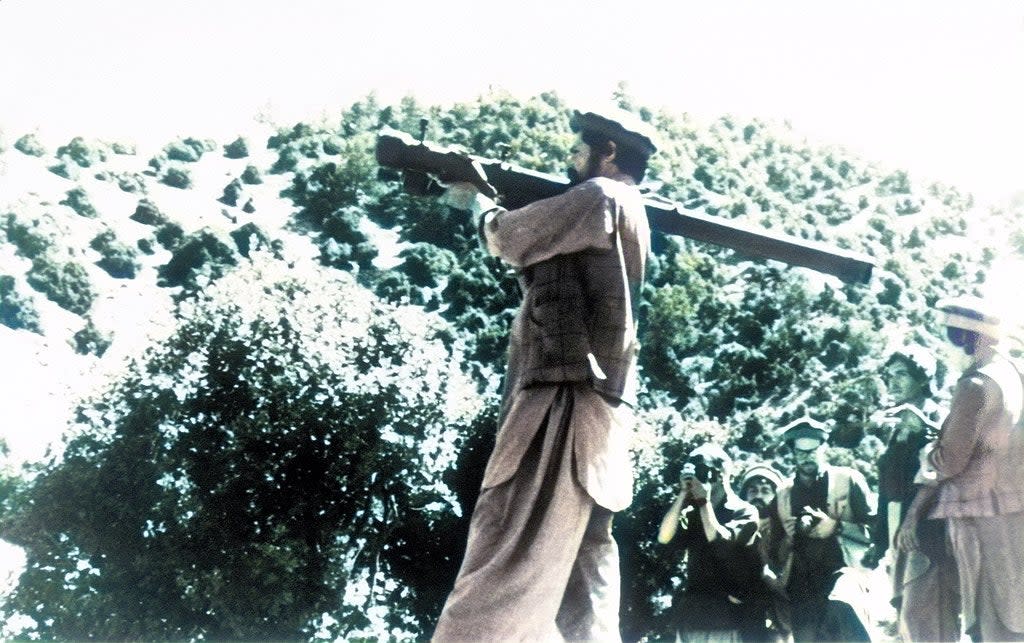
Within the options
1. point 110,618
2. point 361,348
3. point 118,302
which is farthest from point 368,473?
point 118,302

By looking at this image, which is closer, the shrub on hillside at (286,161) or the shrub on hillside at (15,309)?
the shrub on hillside at (15,309)

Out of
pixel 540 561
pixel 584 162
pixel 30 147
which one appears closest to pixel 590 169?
pixel 584 162

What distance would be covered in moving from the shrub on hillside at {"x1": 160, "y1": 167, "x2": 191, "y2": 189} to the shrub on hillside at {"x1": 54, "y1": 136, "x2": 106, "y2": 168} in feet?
9.50

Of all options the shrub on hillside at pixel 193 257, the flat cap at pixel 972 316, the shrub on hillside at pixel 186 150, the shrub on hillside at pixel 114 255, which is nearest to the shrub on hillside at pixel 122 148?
the shrub on hillside at pixel 186 150

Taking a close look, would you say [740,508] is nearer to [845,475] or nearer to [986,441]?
[845,475]

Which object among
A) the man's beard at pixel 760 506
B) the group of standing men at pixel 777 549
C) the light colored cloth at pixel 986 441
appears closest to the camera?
the light colored cloth at pixel 986 441

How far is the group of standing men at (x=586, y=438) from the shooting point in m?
4.68

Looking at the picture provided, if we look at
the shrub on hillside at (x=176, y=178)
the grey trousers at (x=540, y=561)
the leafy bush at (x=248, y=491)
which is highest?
the shrub on hillside at (x=176, y=178)

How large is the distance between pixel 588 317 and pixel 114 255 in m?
43.0

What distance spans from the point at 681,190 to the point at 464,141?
929cm

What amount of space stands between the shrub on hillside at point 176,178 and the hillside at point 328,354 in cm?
9

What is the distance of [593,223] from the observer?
5.10 m

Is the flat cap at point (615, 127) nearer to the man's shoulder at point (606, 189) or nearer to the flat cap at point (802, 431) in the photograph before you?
the man's shoulder at point (606, 189)

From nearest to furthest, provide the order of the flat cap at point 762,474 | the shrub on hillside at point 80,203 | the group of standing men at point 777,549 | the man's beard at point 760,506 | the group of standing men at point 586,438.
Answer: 1. the group of standing men at point 586,438
2. the group of standing men at point 777,549
3. the man's beard at point 760,506
4. the flat cap at point 762,474
5. the shrub on hillside at point 80,203
